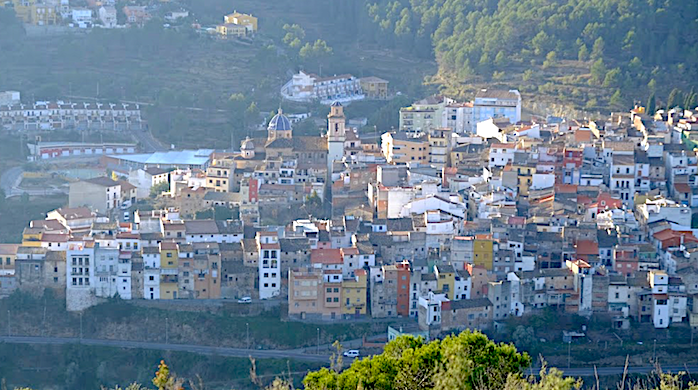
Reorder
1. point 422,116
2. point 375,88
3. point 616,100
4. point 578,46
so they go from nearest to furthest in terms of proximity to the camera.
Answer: point 422,116 → point 616,100 → point 578,46 → point 375,88

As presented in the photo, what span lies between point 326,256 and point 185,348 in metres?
2.44

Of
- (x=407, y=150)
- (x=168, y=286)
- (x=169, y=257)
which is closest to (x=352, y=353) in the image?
(x=168, y=286)

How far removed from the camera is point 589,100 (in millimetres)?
32812

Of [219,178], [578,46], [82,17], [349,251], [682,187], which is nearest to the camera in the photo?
[349,251]

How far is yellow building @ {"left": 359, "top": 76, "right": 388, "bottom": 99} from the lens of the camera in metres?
35.2

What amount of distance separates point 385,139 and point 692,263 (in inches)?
288

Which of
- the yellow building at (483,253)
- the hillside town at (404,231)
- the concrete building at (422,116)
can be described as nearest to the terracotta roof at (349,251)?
the hillside town at (404,231)

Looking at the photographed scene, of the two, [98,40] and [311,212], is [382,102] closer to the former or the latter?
[98,40]

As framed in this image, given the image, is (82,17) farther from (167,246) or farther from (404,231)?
(404,231)

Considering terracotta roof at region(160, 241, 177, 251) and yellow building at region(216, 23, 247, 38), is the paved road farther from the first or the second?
yellow building at region(216, 23, 247, 38)

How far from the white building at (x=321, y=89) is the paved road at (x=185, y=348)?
1404 cm

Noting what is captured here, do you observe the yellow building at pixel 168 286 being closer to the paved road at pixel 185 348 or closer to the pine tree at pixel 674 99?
the paved road at pixel 185 348

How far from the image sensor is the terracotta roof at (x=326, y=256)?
21500 millimetres

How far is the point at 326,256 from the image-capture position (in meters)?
21.6
